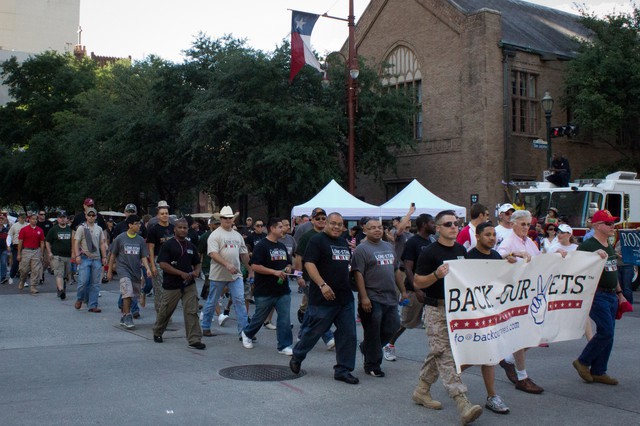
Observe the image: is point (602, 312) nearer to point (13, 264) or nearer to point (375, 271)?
point (375, 271)

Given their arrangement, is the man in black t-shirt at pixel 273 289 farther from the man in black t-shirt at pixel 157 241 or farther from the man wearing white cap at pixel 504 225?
the man wearing white cap at pixel 504 225

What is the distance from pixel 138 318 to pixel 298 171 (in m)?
14.0

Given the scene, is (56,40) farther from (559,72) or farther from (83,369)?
(83,369)

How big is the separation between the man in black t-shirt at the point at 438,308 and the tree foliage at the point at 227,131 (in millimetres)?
18561

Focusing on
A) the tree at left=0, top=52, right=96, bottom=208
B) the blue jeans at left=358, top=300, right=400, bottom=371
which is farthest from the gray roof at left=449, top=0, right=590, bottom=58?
the tree at left=0, top=52, right=96, bottom=208

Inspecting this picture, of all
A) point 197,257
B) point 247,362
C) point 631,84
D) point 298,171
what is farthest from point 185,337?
point 631,84

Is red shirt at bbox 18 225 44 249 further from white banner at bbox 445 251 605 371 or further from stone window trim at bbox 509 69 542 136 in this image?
stone window trim at bbox 509 69 542 136

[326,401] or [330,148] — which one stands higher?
[330,148]

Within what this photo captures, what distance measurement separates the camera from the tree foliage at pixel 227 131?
2569cm

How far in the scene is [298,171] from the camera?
25281mm

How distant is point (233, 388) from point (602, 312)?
152 inches

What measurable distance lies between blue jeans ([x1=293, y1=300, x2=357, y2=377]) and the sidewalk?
25 cm

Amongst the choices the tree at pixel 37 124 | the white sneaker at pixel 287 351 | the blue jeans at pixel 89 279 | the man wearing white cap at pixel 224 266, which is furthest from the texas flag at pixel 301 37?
the tree at pixel 37 124

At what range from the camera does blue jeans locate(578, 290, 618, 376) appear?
7082 millimetres
